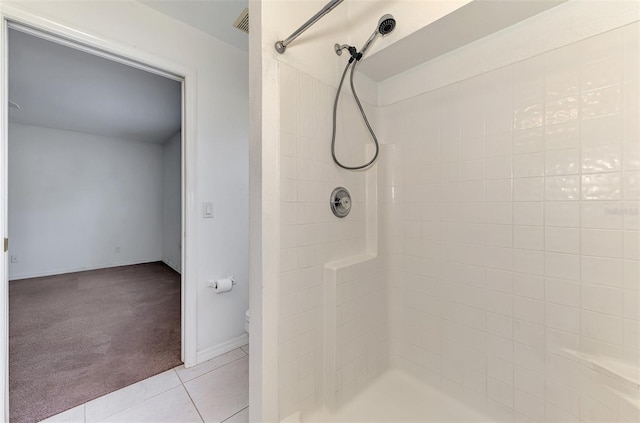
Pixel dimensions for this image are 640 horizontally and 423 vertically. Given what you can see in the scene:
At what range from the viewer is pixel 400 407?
52.6 inches

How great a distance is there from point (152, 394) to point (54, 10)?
87.3 inches

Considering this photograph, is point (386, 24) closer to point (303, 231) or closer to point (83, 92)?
point (303, 231)

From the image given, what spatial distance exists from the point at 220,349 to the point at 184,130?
5.48 feet

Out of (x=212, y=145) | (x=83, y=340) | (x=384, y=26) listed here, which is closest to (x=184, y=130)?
(x=212, y=145)

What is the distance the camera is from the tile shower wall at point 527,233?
0.96 metres

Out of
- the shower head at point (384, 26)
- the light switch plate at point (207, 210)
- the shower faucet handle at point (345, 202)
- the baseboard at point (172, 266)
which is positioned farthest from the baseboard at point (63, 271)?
the shower head at point (384, 26)

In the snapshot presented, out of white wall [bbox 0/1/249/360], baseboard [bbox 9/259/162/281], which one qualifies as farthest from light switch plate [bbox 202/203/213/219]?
baseboard [bbox 9/259/162/281]

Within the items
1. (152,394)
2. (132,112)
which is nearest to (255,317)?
(152,394)

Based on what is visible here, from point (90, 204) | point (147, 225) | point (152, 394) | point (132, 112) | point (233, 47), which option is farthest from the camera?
point (147, 225)

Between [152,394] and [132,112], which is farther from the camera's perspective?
[132,112]

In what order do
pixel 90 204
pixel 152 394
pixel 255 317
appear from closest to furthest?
pixel 255 317 < pixel 152 394 < pixel 90 204

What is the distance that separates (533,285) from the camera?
44.8 inches

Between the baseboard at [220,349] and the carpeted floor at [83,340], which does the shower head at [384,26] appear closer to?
the baseboard at [220,349]

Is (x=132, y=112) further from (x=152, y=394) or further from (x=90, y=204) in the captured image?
(x=152, y=394)
